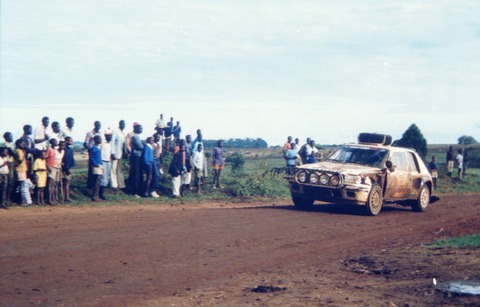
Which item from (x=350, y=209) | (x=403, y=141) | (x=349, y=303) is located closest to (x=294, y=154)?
(x=350, y=209)

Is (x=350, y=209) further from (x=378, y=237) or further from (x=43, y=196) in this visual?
(x=43, y=196)

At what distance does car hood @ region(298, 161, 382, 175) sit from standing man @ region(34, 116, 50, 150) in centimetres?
690

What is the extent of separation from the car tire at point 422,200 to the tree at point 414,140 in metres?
26.1

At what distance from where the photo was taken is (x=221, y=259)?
9922 millimetres

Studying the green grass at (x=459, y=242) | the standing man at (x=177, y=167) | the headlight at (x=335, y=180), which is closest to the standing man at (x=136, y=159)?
the standing man at (x=177, y=167)

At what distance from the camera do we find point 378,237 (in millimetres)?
12828

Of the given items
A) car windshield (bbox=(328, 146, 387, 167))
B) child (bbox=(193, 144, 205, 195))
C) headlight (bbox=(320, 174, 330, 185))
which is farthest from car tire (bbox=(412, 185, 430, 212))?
child (bbox=(193, 144, 205, 195))

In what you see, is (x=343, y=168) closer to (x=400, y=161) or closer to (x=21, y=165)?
(x=400, y=161)

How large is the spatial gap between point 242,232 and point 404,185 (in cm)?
684

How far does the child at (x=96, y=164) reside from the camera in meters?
17.4

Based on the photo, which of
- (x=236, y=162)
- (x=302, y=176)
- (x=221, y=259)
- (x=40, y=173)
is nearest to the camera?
(x=221, y=259)

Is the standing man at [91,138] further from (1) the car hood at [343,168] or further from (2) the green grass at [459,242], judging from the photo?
(2) the green grass at [459,242]

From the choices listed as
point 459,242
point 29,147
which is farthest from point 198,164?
point 459,242

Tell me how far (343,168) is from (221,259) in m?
7.06
